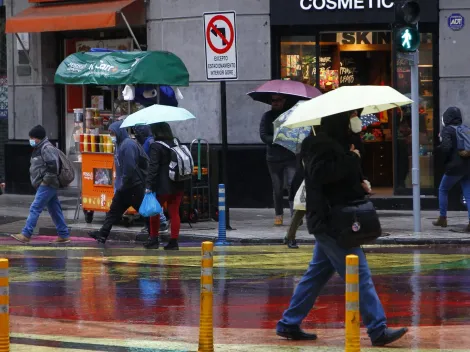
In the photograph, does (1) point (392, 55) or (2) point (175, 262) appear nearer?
(2) point (175, 262)

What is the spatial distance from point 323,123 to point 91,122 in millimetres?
11172

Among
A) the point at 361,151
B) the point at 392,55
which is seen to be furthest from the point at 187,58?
the point at 361,151

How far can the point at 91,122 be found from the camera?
19.3 m

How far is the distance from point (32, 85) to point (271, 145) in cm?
794

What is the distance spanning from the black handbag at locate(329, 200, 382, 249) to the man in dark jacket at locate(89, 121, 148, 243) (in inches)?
313

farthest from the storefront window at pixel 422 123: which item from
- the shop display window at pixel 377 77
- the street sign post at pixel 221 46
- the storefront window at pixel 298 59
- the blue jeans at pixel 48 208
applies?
the blue jeans at pixel 48 208

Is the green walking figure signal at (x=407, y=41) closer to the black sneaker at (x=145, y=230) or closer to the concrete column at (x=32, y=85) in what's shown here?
the black sneaker at (x=145, y=230)

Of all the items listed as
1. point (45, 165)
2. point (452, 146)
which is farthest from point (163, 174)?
point (452, 146)

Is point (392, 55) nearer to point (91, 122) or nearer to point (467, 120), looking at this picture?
point (467, 120)

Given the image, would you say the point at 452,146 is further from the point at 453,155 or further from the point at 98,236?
the point at 98,236

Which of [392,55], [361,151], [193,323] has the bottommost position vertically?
[193,323]

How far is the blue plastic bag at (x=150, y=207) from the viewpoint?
47.7 ft

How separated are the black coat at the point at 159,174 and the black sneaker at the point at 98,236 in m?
1.73

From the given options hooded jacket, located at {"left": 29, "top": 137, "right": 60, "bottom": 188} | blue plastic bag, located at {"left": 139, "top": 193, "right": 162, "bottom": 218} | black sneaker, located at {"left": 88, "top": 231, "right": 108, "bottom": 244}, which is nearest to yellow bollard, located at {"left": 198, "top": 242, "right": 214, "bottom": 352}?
blue plastic bag, located at {"left": 139, "top": 193, "right": 162, "bottom": 218}
